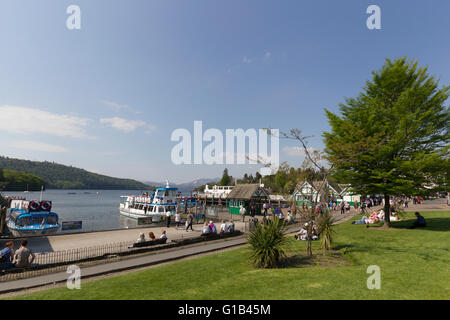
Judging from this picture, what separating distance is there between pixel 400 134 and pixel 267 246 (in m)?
13.2

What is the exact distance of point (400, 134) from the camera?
16156 millimetres

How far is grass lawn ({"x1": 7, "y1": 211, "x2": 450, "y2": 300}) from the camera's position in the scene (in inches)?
252

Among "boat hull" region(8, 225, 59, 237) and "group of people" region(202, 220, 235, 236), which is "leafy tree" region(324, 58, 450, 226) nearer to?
"group of people" region(202, 220, 235, 236)

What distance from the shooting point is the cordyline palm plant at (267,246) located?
32.3ft

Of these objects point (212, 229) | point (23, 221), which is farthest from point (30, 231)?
point (212, 229)

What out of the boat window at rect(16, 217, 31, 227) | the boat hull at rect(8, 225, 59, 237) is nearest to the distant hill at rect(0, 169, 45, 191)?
the boat window at rect(16, 217, 31, 227)

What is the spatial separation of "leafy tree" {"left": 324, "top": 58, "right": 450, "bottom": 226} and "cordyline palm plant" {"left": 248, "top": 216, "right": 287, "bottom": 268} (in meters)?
8.12

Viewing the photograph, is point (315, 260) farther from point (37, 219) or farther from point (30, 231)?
point (37, 219)

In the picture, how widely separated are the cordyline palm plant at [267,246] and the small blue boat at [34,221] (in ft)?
97.1

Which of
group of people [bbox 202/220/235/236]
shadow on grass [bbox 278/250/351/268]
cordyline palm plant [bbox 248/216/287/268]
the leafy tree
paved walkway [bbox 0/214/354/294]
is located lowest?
paved walkway [bbox 0/214/354/294]

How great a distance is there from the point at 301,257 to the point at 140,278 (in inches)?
290

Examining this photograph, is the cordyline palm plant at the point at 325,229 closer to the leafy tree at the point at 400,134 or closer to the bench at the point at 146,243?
the leafy tree at the point at 400,134
